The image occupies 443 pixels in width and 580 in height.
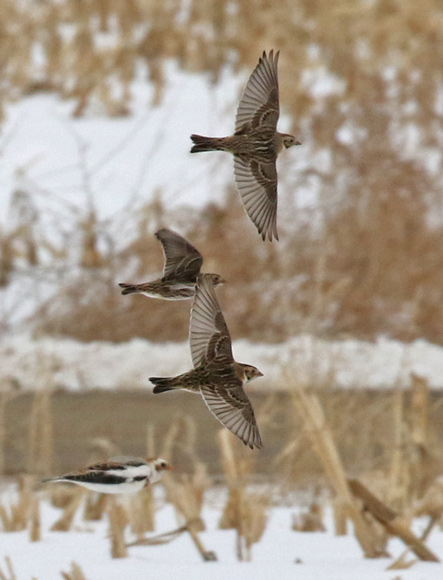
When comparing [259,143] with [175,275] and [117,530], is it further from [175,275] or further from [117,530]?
[117,530]

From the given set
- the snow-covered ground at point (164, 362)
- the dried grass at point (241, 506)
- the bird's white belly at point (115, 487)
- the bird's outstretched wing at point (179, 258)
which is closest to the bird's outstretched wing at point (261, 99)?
the bird's outstretched wing at point (179, 258)

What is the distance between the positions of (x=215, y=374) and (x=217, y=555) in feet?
6.36

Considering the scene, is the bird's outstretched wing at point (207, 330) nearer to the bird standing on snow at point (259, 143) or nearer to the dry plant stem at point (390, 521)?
the bird standing on snow at point (259, 143)

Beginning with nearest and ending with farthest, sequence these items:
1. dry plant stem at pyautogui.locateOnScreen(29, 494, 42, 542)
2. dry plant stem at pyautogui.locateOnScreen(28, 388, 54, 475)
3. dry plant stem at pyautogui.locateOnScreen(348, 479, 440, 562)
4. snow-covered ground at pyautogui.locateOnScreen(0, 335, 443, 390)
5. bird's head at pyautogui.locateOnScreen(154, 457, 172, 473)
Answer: bird's head at pyautogui.locateOnScreen(154, 457, 172, 473), dry plant stem at pyautogui.locateOnScreen(348, 479, 440, 562), dry plant stem at pyautogui.locateOnScreen(29, 494, 42, 542), dry plant stem at pyautogui.locateOnScreen(28, 388, 54, 475), snow-covered ground at pyautogui.locateOnScreen(0, 335, 443, 390)

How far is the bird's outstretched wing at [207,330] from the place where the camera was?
4.00ft

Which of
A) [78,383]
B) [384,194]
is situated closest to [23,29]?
[384,194]

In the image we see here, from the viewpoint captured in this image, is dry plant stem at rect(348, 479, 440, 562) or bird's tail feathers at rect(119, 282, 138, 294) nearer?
bird's tail feathers at rect(119, 282, 138, 294)

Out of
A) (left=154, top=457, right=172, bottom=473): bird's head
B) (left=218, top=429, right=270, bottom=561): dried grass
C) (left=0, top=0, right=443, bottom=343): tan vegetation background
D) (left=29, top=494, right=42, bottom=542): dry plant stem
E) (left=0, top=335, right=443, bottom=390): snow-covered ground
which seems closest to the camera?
(left=154, top=457, right=172, bottom=473): bird's head

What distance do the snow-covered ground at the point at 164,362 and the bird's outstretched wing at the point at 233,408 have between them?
3896 millimetres

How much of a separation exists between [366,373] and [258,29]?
3063 mm

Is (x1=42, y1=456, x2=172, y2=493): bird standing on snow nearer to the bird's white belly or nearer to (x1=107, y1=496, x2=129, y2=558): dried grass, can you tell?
the bird's white belly

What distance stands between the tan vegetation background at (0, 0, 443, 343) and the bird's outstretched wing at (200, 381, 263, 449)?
11.9 ft

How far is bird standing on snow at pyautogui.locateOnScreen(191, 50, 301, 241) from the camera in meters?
1.22

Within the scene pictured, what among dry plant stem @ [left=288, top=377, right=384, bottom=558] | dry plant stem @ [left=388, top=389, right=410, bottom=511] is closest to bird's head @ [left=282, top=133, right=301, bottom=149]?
dry plant stem @ [left=288, top=377, right=384, bottom=558]
